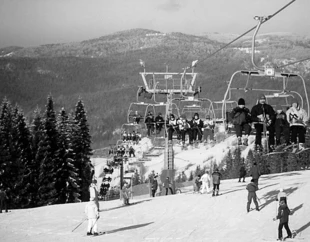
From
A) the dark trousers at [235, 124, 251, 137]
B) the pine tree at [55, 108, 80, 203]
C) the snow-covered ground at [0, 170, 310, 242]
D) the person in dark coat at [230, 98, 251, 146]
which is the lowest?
the pine tree at [55, 108, 80, 203]

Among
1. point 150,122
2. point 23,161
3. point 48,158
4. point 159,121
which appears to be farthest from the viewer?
point 48,158

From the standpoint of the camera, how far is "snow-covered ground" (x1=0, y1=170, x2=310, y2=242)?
21531 mm

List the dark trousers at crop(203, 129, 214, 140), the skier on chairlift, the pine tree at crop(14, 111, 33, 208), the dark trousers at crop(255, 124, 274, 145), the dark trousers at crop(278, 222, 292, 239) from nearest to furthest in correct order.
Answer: the dark trousers at crop(278, 222, 292, 239) < the skier on chairlift < the dark trousers at crop(255, 124, 274, 145) < the dark trousers at crop(203, 129, 214, 140) < the pine tree at crop(14, 111, 33, 208)

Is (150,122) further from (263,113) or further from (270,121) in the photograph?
(263,113)

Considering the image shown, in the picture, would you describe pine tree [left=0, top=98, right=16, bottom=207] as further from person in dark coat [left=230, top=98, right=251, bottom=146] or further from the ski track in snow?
person in dark coat [left=230, top=98, right=251, bottom=146]

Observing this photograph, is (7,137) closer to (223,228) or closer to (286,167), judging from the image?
(223,228)

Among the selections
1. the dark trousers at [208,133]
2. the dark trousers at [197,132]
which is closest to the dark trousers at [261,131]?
the dark trousers at [208,133]

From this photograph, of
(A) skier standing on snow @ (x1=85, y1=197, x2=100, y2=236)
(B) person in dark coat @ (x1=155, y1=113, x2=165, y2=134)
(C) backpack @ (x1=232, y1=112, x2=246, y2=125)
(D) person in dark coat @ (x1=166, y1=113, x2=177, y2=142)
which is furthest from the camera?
(B) person in dark coat @ (x1=155, y1=113, x2=165, y2=134)

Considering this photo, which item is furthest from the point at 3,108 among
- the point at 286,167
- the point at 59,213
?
the point at 286,167

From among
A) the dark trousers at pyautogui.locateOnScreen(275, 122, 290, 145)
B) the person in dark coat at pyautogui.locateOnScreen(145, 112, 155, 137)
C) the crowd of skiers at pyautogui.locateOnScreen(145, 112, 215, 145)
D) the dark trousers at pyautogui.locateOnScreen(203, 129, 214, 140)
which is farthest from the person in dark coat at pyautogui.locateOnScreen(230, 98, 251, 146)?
the person in dark coat at pyautogui.locateOnScreen(145, 112, 155, 137)

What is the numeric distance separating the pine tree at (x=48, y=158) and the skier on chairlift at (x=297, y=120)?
35247 millimetres

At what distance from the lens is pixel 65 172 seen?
189ft

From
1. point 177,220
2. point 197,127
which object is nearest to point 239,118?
point 177,220

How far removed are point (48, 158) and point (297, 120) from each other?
3825cm
